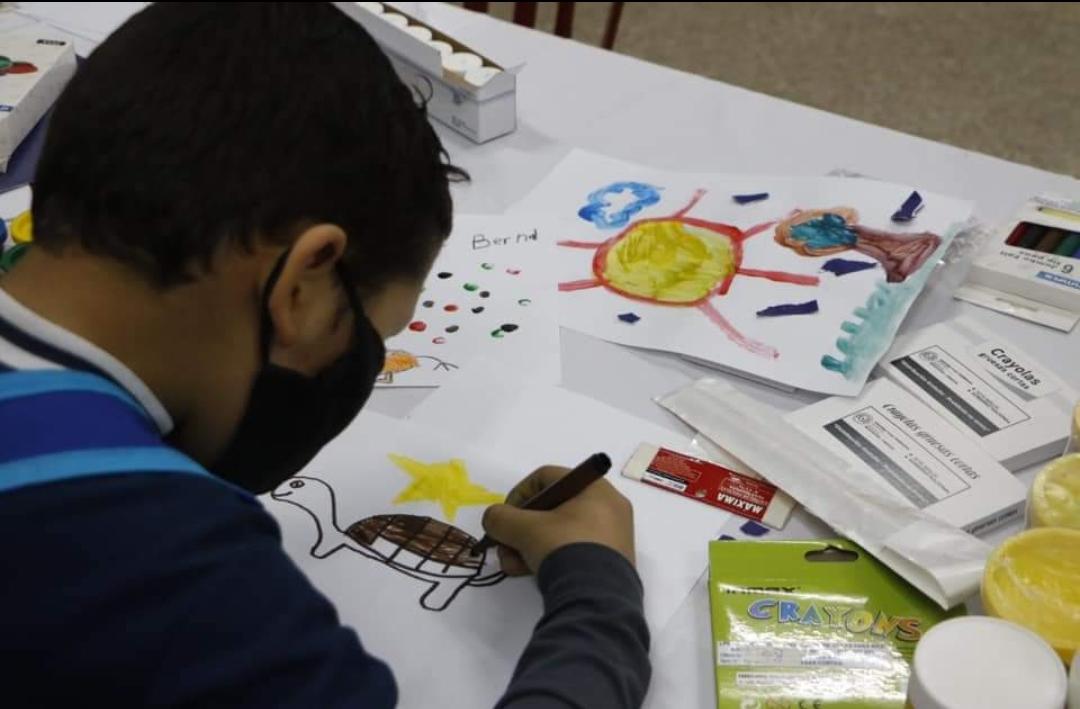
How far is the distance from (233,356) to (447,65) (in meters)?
0.61

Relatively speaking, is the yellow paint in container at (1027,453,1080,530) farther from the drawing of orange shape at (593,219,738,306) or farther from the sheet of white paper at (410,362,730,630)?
the drawing of orange shape at (593,219,738,306)

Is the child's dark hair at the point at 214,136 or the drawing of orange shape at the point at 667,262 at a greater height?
the child's dark hair at the point at 214,136

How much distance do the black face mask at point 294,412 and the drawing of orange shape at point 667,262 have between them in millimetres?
310

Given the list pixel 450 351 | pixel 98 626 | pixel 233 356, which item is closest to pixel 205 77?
pixel 233 356

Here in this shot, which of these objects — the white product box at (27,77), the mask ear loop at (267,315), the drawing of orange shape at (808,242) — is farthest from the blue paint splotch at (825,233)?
the white product box at (27,77)

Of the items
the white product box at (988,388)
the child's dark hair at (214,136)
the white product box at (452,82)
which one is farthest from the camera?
the white product box at (452,82)

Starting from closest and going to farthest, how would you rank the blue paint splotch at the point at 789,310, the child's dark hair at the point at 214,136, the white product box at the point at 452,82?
the child's dark hair at the point at 214,136 < the blue paint splotch at the point at 789,310 < the white product box at the point at 452,82

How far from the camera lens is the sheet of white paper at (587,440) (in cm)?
68

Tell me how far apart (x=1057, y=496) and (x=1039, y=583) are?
76mm

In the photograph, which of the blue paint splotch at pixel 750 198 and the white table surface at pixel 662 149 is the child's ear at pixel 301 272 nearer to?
the white table surface at pixel 662 149

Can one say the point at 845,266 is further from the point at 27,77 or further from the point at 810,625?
the point at 27,77

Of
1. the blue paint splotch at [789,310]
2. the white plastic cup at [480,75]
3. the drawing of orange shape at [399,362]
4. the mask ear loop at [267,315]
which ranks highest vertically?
the mask ear loop at [267,315]

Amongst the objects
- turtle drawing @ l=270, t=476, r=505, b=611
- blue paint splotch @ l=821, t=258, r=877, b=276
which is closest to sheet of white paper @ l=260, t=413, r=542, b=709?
turtle drawing @ l=270, t=476, r=505, b=611

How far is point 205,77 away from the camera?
50 centimetres
